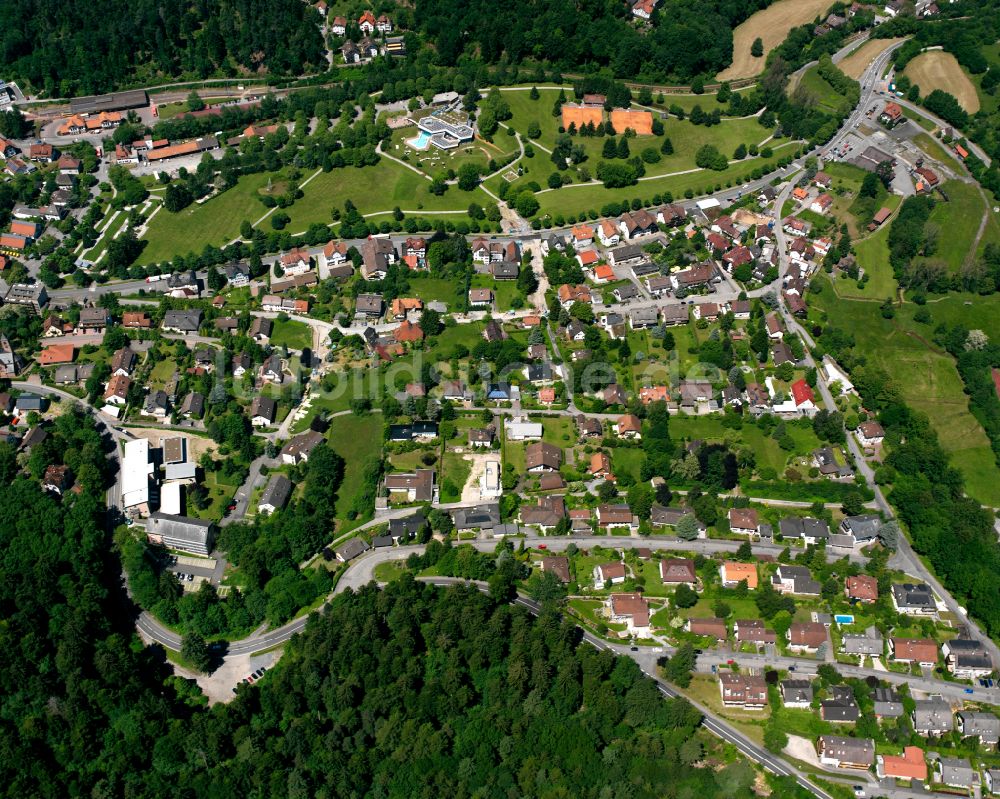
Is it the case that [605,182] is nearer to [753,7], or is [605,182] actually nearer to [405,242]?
[405,242]

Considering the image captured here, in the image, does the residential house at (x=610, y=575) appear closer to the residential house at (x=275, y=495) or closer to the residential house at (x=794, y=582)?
the residential house at (x=794, y=582)

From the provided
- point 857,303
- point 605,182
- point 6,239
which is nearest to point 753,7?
point 605,182

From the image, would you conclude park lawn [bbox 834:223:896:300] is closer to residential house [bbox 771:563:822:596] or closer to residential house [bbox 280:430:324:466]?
residential house [bbox 771:563:822:596]

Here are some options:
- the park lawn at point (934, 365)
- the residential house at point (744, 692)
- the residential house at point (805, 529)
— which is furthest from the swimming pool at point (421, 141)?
the residential house at point (744, 692)

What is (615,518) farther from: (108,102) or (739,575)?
(108,102)

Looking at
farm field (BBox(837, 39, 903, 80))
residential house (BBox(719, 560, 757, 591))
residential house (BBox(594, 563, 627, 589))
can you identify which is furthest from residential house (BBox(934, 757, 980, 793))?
farm field (BBox(837, 39, 903, 80))

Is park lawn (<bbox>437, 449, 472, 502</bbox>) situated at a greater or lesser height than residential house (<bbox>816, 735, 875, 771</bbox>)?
greater
